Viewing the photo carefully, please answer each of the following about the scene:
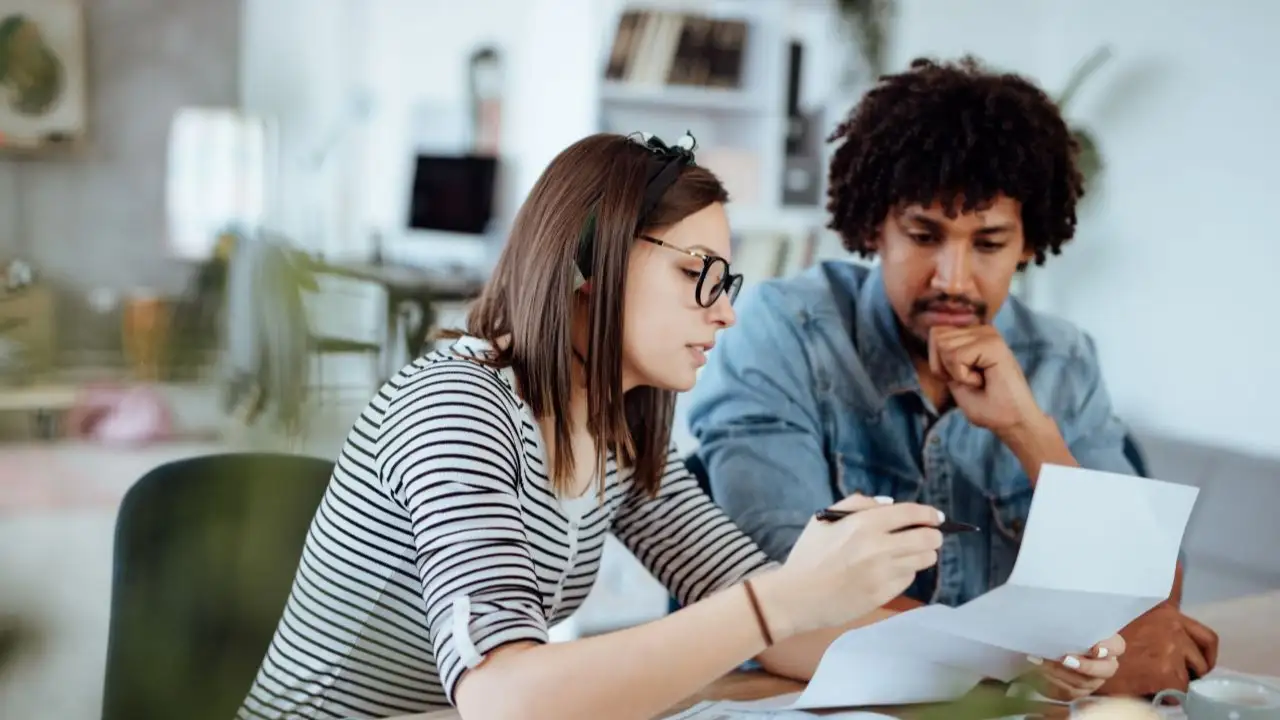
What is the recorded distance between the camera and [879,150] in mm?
1521

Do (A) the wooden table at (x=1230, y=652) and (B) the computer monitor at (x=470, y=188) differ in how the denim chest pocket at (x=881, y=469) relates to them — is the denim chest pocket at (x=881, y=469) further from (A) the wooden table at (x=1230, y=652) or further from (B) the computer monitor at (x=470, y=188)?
(B) the computer monitor at (x=470, y=188)

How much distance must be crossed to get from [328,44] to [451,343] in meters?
0.92

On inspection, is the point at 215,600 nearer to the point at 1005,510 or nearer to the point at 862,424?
the point at 862,424

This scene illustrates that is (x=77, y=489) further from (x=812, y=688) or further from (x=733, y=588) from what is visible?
(x=812, y=688)

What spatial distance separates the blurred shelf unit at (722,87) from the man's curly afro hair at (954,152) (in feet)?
5.69

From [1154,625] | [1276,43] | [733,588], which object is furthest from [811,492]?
[1276,43]

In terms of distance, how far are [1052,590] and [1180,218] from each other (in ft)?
7.91

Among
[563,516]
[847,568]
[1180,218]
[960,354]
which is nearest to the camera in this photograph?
[847,568]

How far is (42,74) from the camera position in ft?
0.54

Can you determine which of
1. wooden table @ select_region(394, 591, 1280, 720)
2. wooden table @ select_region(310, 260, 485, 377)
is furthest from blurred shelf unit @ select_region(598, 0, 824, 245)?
wooden table @ select_region(310, 260, 485, 377)

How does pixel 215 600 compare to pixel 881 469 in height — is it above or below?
above

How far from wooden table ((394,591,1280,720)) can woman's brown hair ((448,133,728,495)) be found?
0.23 metres

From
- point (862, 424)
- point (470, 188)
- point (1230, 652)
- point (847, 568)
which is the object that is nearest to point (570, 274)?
point (847, 568)

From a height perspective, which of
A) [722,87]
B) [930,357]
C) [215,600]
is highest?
[722,87]
